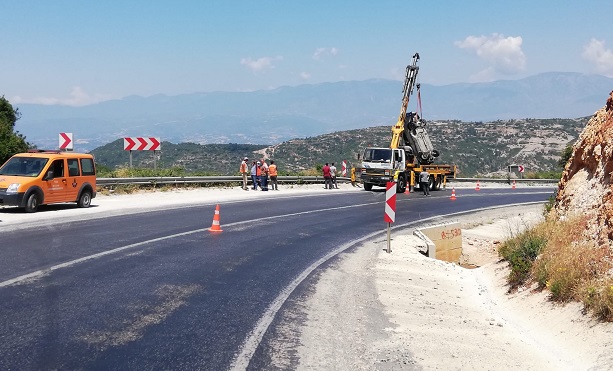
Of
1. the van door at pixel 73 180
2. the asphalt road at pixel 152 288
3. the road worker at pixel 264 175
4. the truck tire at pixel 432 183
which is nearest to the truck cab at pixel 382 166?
the truck tire at pixel 432 183

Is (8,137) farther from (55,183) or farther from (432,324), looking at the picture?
Result: (432,324)

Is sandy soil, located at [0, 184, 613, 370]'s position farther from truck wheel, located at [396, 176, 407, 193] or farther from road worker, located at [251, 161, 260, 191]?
truck wheel, located at [396, 176, 407, 193]

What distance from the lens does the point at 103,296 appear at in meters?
8.01

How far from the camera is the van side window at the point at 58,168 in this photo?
732 inches

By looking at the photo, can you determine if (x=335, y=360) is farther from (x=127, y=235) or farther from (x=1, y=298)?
(x=127, y=235)

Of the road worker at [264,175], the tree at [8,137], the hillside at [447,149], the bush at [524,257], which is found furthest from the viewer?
the hillside at [447,149]

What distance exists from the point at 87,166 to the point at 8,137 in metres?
22.1

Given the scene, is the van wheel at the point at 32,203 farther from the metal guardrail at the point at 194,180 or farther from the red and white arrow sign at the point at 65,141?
the metal guardrail at the point at 194,180

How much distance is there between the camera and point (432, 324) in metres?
7.93

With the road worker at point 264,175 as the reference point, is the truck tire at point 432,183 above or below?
below

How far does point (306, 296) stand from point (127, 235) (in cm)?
654

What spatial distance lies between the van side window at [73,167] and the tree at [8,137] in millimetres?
17115

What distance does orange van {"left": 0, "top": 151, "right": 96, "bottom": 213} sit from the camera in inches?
690

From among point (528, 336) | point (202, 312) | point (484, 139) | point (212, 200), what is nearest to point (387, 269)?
point (528, 336)
